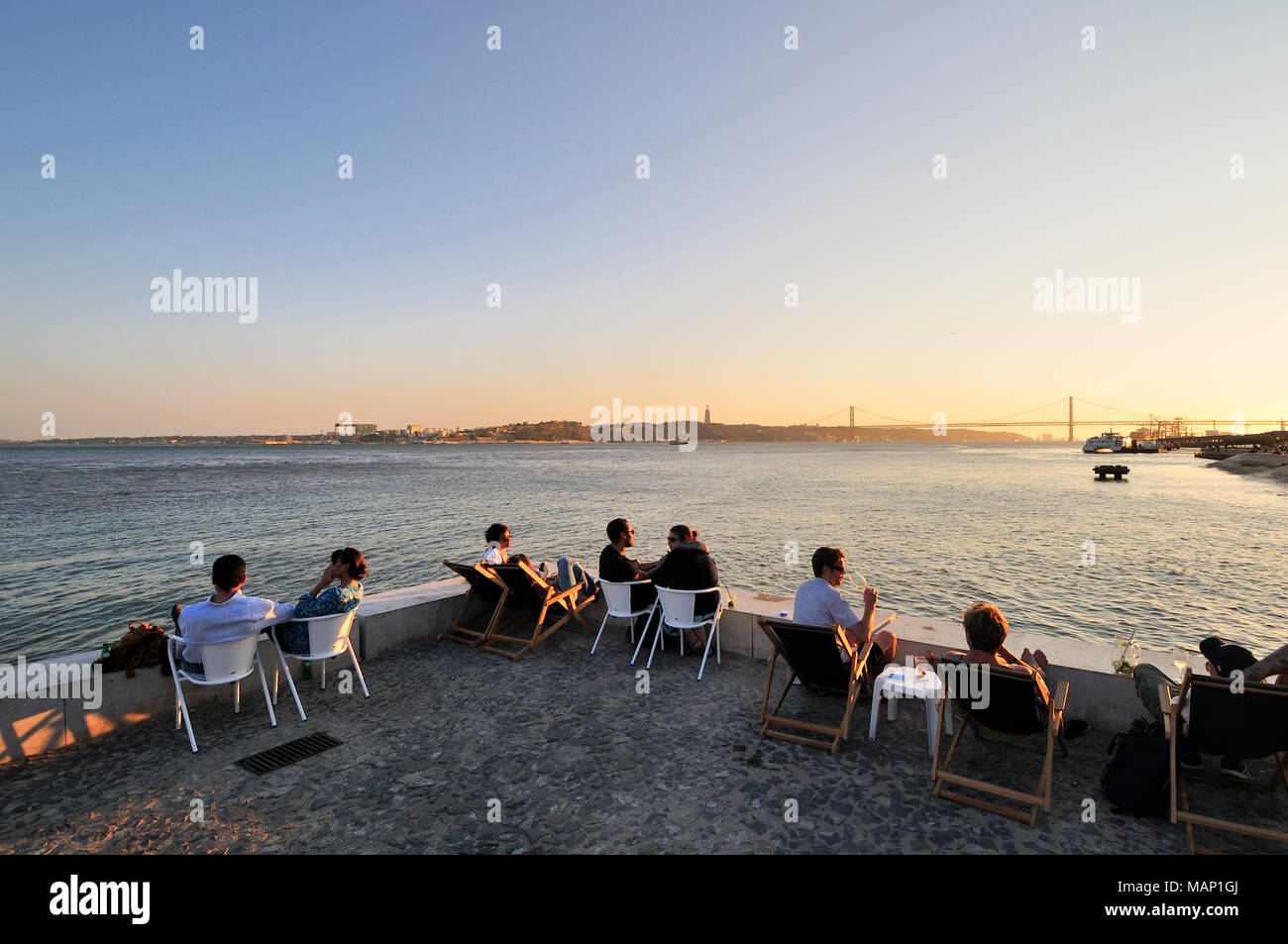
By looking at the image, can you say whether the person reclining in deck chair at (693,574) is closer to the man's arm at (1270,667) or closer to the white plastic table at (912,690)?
the white plastic table at (912,690)

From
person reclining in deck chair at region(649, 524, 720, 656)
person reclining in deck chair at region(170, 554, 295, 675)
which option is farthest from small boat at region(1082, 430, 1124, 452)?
person reclining in deck chair at region(170, 554, 295, 675)

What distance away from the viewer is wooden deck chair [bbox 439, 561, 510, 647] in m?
6.40

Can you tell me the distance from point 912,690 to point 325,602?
14.4 feet

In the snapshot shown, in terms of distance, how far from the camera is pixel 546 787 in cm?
380

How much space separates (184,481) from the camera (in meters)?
57.1

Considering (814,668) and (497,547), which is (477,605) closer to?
(497,547)

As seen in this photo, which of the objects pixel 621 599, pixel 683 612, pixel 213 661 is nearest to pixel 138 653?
pixel 213 661

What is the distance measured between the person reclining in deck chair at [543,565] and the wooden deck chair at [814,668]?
2.75m

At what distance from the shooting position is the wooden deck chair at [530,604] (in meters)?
6.29

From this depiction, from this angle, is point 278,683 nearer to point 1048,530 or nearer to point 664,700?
point 664,700

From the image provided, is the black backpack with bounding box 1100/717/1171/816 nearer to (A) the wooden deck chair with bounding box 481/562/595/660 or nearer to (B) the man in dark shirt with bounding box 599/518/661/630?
(B) the man in dark shirt with bounding box 599/518/661/630

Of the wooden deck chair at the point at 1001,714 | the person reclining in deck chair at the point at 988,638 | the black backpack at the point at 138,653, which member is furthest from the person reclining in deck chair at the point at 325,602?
the person reclining in deck chair at the point at 988,638
